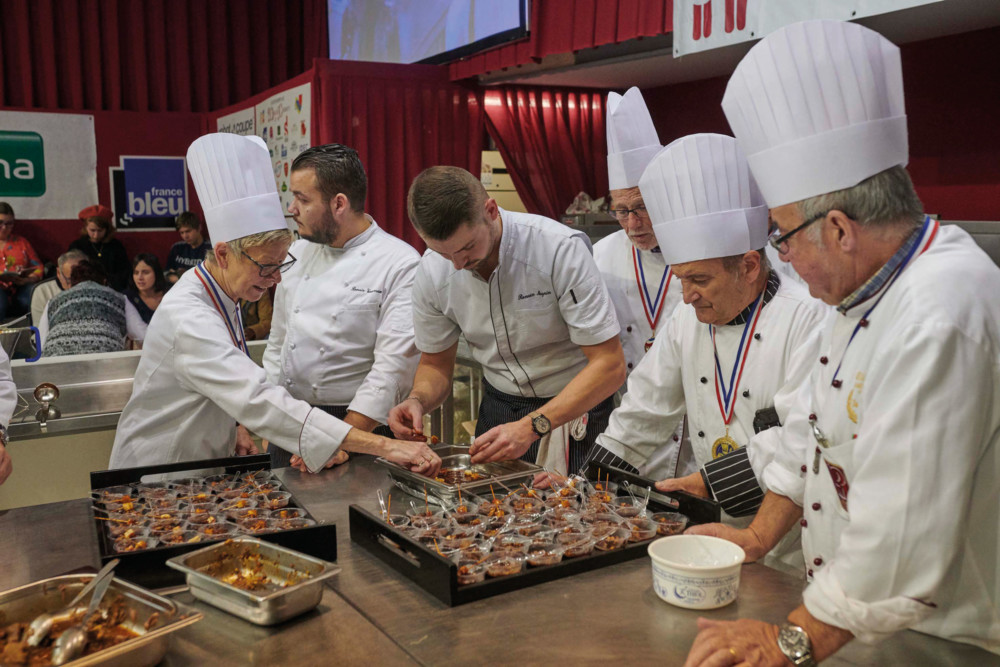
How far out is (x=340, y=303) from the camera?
284 centimetres

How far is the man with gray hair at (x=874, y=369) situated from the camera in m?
1.09

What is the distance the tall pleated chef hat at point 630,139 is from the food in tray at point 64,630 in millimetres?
2096

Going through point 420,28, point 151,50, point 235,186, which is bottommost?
point 235,186

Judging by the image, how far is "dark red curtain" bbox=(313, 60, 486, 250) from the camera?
17.8 ft

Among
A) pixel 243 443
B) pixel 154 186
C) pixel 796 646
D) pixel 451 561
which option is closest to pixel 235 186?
pixel 243 443

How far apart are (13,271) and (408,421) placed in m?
6.42

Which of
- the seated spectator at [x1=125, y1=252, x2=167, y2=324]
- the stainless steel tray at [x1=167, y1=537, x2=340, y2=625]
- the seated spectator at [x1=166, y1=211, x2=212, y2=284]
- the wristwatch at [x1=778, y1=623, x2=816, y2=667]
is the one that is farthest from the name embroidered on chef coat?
the seated spectator at [x1=166, y1=211, x2=212, y2=284]

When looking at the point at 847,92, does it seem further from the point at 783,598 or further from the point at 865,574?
the point at 783,598

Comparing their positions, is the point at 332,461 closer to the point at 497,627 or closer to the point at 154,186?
the point at 497,627

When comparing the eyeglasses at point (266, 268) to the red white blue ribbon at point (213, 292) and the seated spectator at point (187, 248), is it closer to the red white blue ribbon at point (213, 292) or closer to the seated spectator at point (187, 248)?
the red white blue ribbon at point (213, 292)

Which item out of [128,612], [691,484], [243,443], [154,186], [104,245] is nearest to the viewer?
[128,612]

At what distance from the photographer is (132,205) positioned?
8.63m

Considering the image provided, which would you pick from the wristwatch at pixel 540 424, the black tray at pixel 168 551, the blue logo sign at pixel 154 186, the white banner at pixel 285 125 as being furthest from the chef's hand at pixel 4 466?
the blue logo sign at pixel 154 186

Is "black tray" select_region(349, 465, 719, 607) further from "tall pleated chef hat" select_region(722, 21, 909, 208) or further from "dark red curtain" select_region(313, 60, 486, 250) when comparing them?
"dark red curtain" select_region(313, 60, 486, 250)
